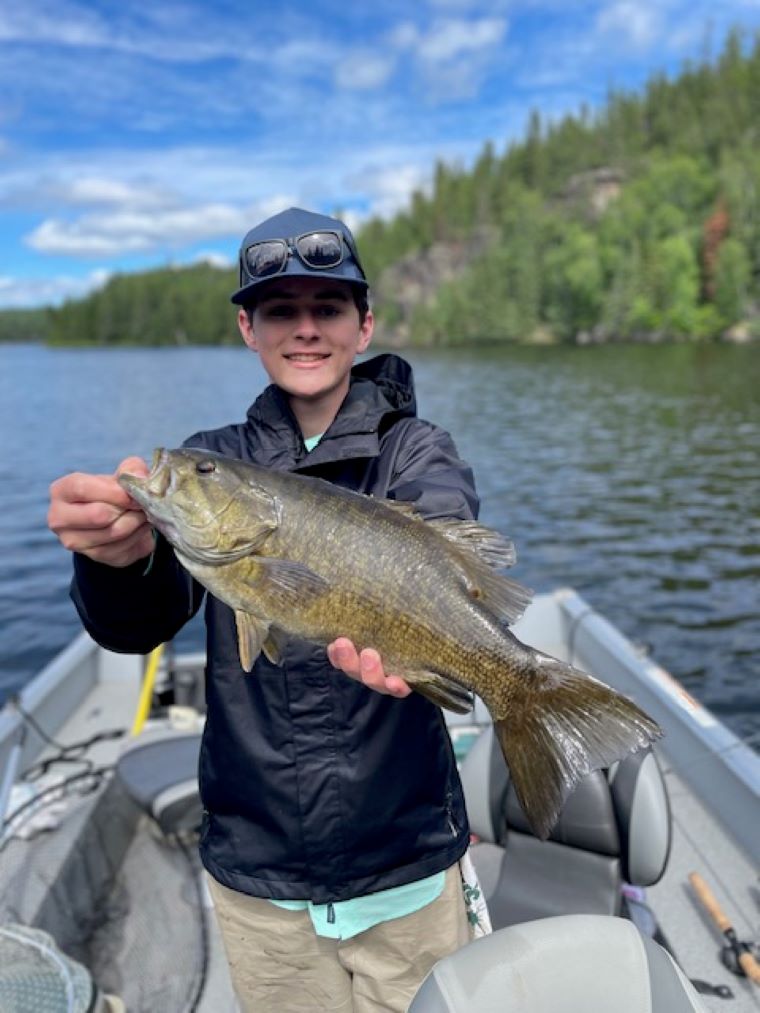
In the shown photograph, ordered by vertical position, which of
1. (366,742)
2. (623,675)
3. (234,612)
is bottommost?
(623,675)

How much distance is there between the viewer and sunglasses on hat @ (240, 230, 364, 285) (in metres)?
2.56

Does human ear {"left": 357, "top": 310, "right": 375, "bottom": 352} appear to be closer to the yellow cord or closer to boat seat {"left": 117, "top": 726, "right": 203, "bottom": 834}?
boat seat {"left": 117, "top": 726, "right": 203, "bottom": 834}

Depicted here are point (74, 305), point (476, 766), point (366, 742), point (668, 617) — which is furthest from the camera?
Result: point (74, 305)

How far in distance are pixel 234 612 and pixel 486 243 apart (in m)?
135

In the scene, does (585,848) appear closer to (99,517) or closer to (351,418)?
(351,418)

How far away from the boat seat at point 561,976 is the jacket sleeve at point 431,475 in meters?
1.17

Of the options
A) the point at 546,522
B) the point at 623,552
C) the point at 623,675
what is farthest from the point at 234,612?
the point at 546,522

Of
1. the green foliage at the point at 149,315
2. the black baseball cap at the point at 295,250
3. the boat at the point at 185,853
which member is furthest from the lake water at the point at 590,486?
the green foliage at the point at 149,315

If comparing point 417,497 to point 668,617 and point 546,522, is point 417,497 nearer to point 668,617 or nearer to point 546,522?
point 668,617

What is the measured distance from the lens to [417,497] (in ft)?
8.17

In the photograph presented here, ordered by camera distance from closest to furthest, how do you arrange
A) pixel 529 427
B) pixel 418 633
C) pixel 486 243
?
pixel 418 633 → pixel 529 427 → pixel 486 243

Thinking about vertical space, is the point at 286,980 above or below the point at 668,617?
above

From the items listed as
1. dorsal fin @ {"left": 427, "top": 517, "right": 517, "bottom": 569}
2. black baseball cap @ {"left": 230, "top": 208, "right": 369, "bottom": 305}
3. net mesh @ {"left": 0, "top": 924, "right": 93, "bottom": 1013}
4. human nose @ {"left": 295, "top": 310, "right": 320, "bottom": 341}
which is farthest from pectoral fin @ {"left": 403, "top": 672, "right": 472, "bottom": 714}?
net mesh @ {"left": 0, "top": 924, "right": 93, "bottom": 1013}

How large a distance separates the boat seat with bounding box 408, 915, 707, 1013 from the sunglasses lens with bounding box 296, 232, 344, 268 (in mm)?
2038
